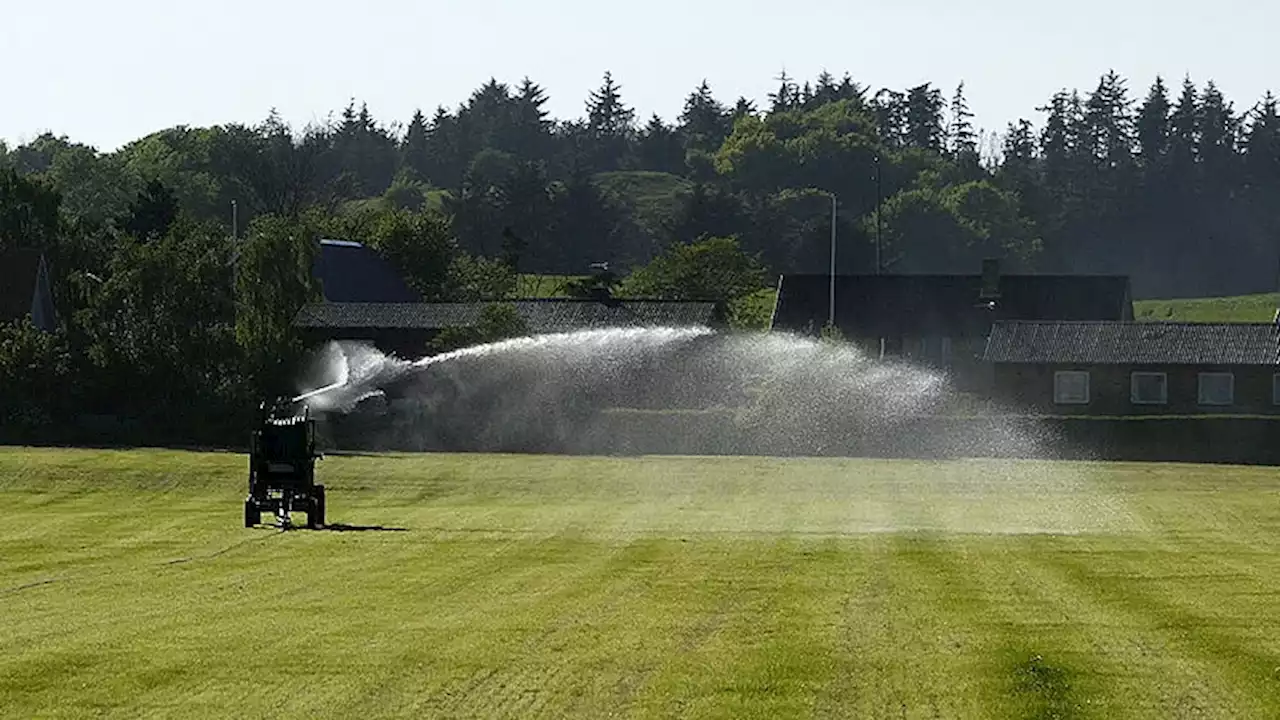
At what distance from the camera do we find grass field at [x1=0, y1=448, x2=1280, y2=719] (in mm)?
20984

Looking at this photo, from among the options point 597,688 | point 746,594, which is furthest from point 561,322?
point 597,688

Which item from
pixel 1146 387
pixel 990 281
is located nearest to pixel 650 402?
pixel 1146 387

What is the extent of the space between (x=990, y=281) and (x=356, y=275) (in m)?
36.5

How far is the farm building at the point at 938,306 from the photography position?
4985 inches

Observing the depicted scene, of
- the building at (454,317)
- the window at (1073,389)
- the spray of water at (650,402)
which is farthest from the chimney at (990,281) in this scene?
the spray of water at (650,402)

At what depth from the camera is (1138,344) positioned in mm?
98875

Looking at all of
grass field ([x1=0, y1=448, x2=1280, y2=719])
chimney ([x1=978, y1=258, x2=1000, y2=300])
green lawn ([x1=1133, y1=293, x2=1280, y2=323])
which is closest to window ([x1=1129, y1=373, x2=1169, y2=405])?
chimney ([x1=978, y1=258, x2=1000, y2=300])

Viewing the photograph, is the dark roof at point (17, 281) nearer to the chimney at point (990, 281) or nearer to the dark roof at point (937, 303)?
the dark roof at point (937, 303)

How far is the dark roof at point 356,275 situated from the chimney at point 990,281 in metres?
33.1

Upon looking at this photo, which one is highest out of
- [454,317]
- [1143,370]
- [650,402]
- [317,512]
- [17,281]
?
[17,281]

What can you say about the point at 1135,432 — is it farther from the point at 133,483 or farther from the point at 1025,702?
the point at 1025,702

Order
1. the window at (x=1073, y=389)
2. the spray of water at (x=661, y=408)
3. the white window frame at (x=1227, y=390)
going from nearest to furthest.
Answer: the spray of water at (x=661, y=408) → the white window frame at (x=1227, y=390) → the window at (x=1073, y=389)

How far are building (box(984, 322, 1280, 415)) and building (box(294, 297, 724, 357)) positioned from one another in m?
14.5

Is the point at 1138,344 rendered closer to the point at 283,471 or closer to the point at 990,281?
the point at 990,281
